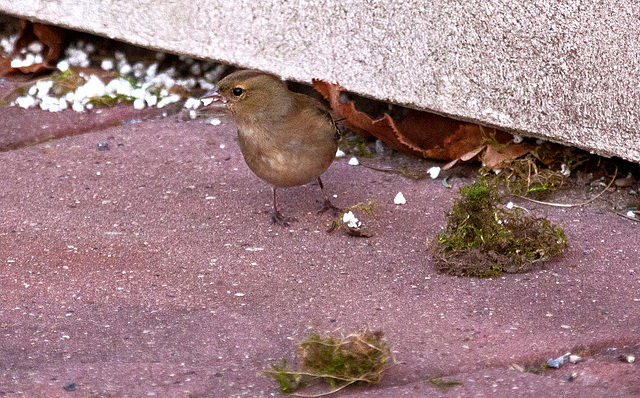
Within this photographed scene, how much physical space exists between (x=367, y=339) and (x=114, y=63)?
3.78m

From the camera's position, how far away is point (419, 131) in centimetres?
475

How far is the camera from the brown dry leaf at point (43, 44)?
571 cm

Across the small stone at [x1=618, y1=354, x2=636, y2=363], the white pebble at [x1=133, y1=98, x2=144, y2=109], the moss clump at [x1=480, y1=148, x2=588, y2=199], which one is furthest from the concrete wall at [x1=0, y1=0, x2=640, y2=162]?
the small stone at [x1=618, y1=354, x2=636, y2=363]

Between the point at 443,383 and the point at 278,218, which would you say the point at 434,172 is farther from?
the point at 443,383

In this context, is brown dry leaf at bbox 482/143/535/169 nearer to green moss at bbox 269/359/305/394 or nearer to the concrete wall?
the concrete wall

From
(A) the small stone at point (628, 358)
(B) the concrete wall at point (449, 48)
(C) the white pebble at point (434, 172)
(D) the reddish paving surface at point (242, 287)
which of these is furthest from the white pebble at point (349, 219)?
(A) the small stone at point (628, 358)

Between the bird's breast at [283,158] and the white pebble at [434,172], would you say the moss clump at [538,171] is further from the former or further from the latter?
the bird's breast at [283,158]

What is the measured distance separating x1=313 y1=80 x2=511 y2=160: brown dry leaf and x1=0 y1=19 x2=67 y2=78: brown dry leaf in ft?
6.65

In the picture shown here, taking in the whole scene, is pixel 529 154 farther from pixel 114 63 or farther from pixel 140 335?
pixel 114 63

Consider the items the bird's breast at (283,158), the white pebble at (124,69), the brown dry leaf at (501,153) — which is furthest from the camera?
the white pebble at (124,69)

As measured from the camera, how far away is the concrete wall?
151 inches

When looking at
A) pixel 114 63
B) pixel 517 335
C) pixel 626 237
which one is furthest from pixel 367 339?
pixel 114 63

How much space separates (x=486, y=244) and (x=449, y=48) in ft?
3.93

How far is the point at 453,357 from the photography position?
2.80m
